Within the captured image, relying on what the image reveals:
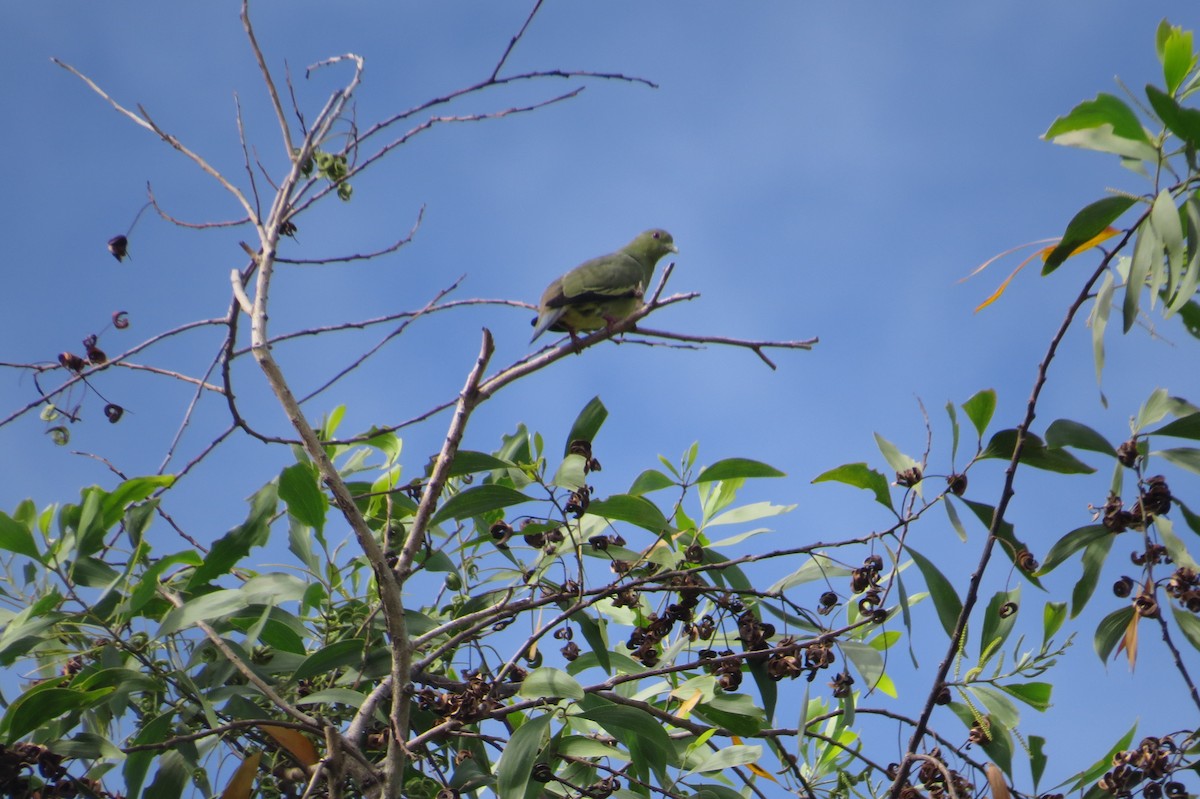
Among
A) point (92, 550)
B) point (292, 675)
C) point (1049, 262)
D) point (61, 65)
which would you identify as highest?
point (61, 65)

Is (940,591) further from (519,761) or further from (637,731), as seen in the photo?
(519,761)

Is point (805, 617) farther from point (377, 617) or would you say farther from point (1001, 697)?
point (377, 617)

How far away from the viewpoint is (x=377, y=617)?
2.89 metres

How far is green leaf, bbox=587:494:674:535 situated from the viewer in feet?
8.80

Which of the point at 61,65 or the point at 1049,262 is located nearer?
the point at 1049,262

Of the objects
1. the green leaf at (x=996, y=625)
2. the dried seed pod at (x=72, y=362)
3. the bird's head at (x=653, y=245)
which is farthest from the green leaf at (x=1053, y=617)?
the bird's head at (x=653, y=245)

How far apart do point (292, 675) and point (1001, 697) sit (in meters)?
1.81

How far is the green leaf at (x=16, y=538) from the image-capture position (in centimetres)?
269

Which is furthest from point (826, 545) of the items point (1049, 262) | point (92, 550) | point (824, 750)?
point (92, 550)

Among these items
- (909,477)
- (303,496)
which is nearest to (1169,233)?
(909,477)

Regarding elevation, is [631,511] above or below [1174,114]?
below

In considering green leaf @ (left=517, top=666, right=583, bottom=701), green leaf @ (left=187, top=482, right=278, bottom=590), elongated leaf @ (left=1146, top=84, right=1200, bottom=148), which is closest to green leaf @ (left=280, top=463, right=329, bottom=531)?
green leaf @ (left=187, top=482, right=278, bottom=590)

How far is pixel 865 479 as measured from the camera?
2527 millimetres

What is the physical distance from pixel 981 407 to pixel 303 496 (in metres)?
1.68
